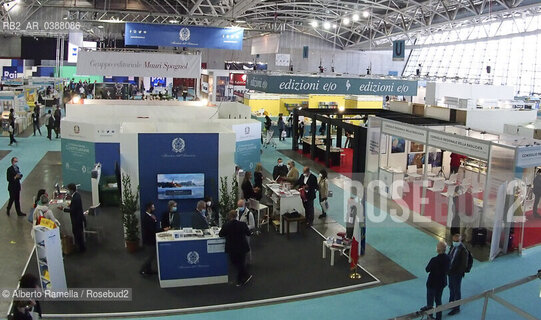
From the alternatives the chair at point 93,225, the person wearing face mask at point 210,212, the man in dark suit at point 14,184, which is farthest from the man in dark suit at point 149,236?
the man in dark suit at point 14,184

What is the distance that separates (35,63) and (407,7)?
30.0 m

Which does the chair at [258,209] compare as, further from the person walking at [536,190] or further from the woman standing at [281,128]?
the woman standing at [281,128]

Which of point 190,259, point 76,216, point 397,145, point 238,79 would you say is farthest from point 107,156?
point 238,79

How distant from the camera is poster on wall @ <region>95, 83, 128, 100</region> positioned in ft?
101

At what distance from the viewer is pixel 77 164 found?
11875 mm

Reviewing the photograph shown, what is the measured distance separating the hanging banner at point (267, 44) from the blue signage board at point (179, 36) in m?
4.86

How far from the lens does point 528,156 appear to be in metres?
8.46

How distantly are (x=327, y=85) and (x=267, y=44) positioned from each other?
7.36 meters

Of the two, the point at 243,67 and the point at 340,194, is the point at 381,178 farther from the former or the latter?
the point at 243,67

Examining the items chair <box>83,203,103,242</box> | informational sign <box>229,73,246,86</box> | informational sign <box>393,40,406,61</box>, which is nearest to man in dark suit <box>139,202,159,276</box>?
chair <box>83,203,103,242</box>

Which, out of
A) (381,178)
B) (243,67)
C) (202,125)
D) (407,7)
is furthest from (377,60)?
(202,125)

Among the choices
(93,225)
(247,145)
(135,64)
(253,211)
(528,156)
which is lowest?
(93,225)

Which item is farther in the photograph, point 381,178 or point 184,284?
point 381,178

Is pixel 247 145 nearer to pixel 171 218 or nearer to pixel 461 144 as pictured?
pixel 171 218
